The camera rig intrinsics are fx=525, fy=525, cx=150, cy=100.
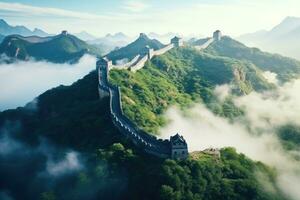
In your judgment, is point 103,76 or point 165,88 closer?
point 103,76

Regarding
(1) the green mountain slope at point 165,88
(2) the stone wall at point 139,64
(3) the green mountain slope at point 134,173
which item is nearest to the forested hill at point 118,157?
(3) the green mountain slope at point 134,173

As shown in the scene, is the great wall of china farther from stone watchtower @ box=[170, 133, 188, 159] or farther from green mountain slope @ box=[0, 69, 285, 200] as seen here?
green mountain slope @ box=[0, 69, 285, 200]

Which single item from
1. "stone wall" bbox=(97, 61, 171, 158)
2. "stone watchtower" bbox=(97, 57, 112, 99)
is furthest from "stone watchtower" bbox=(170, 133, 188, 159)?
"stone watchtower" bbox=(97, 57, 112, 99)

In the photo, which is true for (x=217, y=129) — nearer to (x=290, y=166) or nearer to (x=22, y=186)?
(x=290, y=166)

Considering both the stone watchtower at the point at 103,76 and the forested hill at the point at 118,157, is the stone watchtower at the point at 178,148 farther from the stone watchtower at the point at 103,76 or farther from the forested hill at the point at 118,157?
the stone watchtower at the point at 103,76

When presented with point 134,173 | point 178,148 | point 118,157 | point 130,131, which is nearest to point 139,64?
point 130,131

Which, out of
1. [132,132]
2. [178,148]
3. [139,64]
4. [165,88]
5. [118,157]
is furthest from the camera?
[139,64]

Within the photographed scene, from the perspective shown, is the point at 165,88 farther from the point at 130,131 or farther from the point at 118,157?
the point at 118,157
